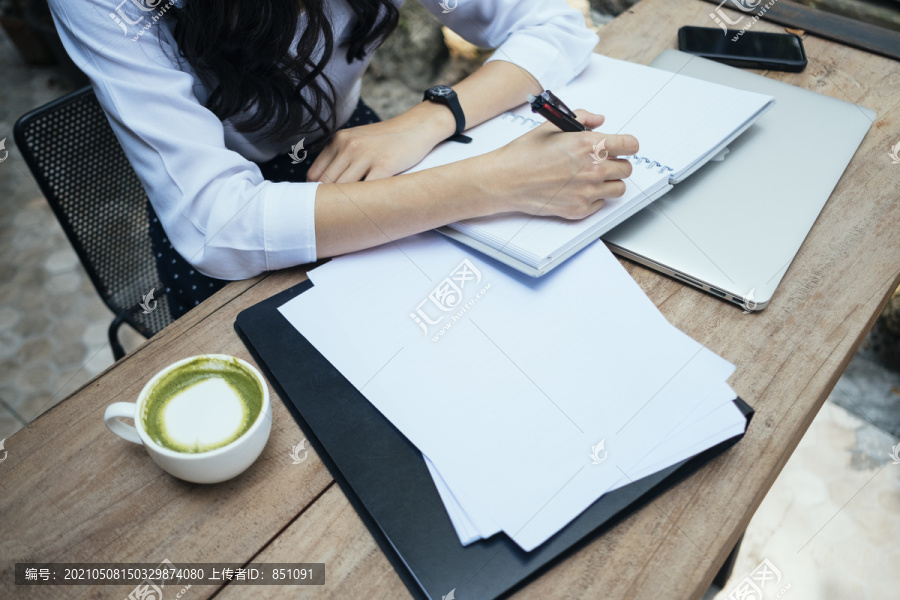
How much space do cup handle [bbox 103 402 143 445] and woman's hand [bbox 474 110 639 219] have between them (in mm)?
409

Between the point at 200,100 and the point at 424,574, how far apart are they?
2.08ft

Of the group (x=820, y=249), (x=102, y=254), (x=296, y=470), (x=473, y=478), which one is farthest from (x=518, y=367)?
(x=102, y=254)

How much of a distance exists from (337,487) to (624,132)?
53 centimetres

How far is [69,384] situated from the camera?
153 cm

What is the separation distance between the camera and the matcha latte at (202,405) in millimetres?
475

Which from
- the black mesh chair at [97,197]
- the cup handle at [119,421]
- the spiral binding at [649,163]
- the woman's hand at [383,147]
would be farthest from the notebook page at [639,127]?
the black mesh chair at [97,197]

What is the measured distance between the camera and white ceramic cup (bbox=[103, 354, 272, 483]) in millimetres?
457

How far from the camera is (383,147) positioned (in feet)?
2.47

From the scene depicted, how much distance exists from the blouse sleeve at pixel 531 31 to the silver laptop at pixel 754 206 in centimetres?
26

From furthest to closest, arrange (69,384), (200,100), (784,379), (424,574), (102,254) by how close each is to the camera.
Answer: (69,384), (102,254), (200,100), (784,379), (424,574)

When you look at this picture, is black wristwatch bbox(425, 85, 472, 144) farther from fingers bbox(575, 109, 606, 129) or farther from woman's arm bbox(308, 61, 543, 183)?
fingers bbox(575, 109, 606, 129)

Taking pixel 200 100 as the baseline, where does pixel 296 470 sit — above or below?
below

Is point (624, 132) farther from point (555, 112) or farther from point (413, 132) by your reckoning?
point (413, 132)

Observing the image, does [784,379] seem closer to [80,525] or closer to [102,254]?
[80,525]
